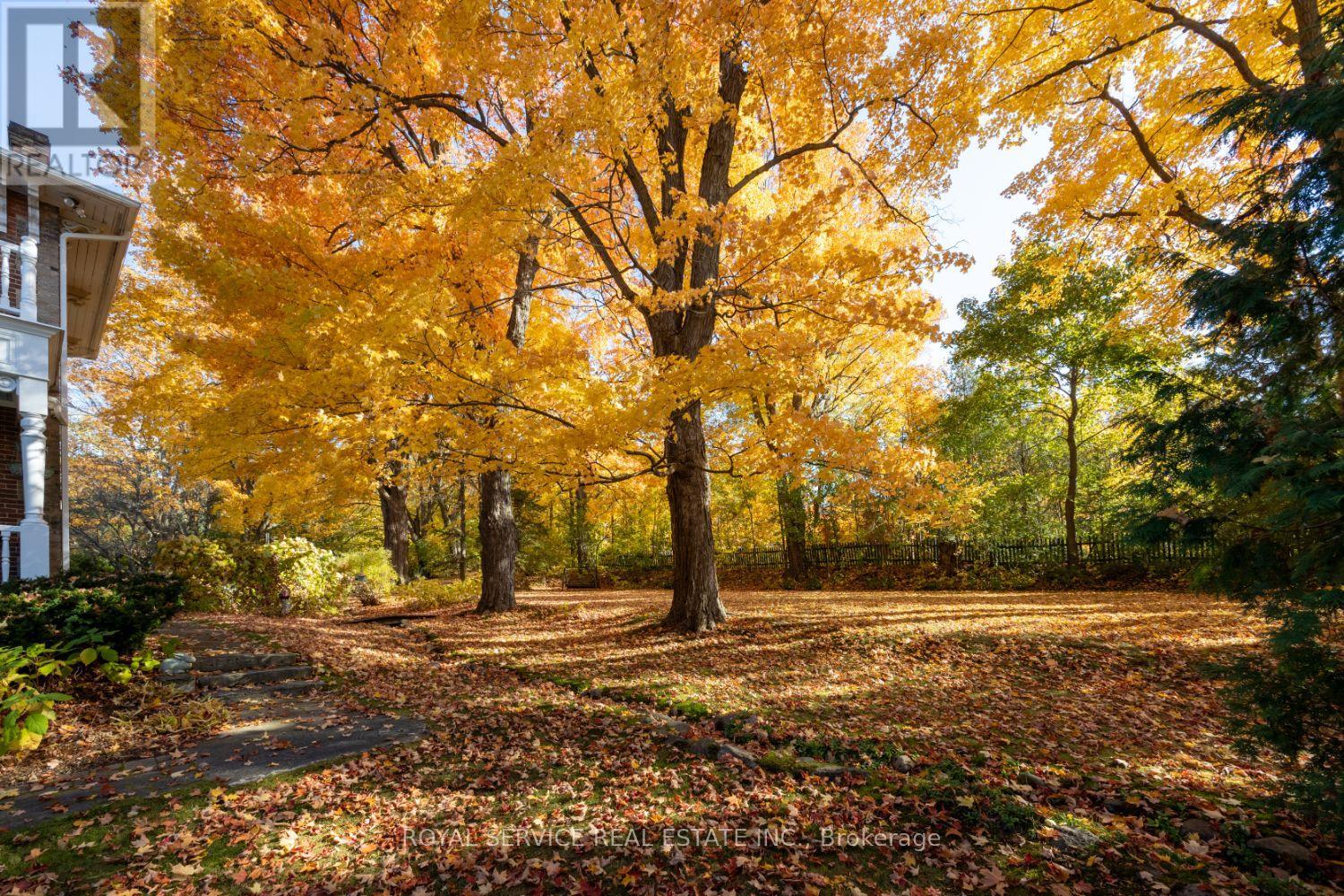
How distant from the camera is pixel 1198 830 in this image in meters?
3.03

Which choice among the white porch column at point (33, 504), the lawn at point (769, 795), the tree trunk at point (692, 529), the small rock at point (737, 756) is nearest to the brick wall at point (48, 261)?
the white porch column at point (33, 504)

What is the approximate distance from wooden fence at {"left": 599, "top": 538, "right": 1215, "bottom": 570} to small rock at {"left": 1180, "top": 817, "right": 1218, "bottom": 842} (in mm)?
10958

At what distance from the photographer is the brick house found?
765 cm

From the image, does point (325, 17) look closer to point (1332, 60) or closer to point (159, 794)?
point (159, 794)

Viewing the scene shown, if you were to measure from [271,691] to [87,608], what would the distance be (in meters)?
1.72

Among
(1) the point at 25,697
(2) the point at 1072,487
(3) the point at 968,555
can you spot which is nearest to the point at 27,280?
(1) the point at 25,697

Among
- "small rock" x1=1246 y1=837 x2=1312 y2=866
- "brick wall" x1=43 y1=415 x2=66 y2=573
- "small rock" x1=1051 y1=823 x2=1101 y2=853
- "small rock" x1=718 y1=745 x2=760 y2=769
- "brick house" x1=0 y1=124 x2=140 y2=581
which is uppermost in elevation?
"brick house" x1=0 y1=124 x2=140 y2=581

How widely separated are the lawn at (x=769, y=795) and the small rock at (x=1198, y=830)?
2 centimetres

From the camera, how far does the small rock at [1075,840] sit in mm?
2938

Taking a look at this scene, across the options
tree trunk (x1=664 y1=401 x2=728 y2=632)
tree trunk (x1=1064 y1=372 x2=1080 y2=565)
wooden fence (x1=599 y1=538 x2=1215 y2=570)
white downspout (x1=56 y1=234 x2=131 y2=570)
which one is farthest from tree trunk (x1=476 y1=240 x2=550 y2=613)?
tree trunk (x1=1064 y1=372 x2=1080 y2=565)

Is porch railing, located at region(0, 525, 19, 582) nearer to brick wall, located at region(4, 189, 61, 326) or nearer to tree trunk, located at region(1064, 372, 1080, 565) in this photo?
brick wall, located at region(4, 189, 61, 326)

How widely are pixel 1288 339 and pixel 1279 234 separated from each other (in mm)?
509

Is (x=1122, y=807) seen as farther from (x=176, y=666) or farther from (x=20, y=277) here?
(x=20, y=277)

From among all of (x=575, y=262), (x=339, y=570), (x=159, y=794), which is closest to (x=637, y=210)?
(x=575, y=262)
